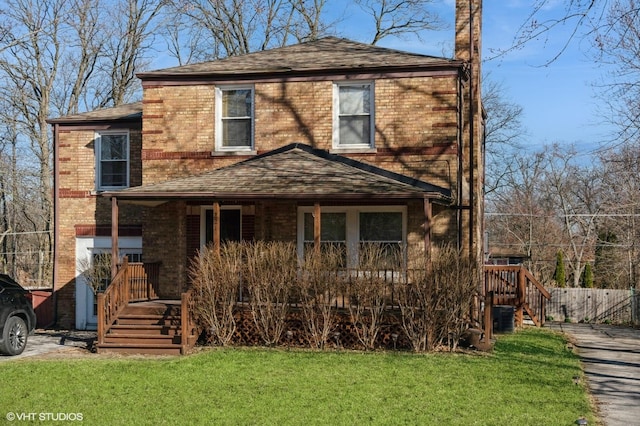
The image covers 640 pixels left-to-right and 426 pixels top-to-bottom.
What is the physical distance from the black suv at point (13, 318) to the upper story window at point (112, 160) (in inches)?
226

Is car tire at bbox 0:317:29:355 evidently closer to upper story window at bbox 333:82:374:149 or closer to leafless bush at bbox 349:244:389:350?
leafless bush at bbox 349:244:389:350

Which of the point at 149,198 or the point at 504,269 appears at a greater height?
the point at 149,198

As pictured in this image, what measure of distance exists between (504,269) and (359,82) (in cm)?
756

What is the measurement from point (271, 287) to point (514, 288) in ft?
31.8

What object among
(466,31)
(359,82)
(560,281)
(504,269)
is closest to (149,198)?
(359,82)

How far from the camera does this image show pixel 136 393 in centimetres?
1012

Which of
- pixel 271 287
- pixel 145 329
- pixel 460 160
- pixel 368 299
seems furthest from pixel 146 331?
pixel 460 160

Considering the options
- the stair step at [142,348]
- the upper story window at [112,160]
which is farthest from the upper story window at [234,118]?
the stair step at [142,348]

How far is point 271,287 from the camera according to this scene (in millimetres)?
14367

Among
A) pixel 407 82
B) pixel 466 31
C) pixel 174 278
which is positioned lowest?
pixel 174 278

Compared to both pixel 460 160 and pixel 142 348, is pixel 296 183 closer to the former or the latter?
pixel 460 160

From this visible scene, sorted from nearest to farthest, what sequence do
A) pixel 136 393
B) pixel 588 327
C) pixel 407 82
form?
pixel 136 393
pixel 407 82
pixel 588 327

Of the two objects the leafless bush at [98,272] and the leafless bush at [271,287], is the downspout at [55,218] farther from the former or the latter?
the leafless bush at [271,287]

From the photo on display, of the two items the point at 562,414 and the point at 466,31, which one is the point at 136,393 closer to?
the point at 562,414
